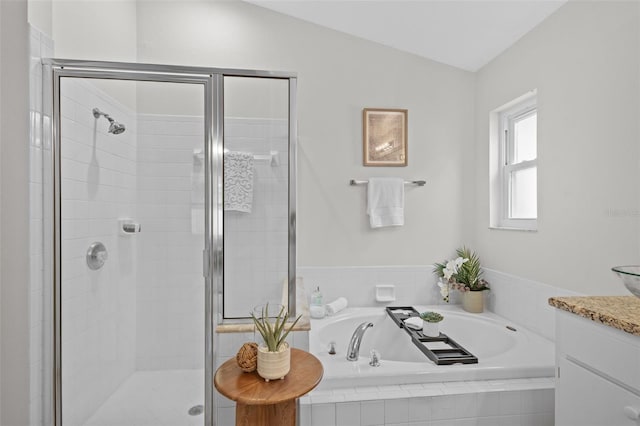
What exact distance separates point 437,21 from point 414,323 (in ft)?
6.49

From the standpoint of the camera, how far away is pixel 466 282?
8.25 ft

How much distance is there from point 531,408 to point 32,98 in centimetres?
250

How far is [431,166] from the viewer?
267 cm

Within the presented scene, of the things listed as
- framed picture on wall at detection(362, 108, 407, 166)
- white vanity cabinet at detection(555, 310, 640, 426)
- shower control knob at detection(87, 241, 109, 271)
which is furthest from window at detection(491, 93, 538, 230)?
shower control knob at detection(87, 241, 109, 271)

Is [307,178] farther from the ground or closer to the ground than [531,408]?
farther from the ground

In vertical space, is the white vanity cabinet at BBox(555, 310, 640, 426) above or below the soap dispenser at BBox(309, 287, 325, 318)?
above

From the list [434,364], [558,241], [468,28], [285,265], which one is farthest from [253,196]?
[468,28]

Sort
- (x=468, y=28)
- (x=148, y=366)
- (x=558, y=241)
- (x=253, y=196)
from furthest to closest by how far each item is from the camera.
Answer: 1. (x=468, y=28)
2. (x=558, y=241)
3. (x=148, y=366)
4. (x=253, y=196)

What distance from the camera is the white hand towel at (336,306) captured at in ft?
7.81

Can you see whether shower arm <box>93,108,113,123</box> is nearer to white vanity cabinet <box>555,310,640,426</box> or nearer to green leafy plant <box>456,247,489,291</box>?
white vanity cabinet <box>555,310,640,426</box>

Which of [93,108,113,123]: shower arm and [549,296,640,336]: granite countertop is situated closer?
[549,296,640,336]: granite countertop

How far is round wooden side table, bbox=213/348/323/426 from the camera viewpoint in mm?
1104

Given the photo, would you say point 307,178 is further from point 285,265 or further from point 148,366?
point 148,366

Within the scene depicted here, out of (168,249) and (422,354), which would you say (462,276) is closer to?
(422,354)
